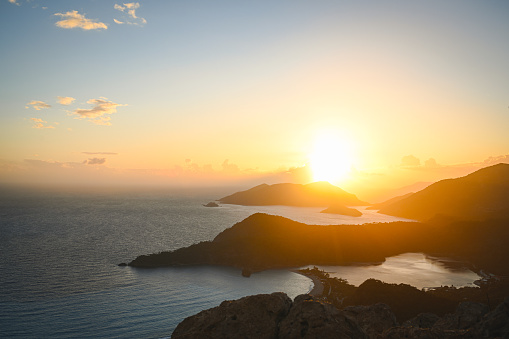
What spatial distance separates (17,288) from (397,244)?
111151mm

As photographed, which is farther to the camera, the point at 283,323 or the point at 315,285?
the point at 315,285

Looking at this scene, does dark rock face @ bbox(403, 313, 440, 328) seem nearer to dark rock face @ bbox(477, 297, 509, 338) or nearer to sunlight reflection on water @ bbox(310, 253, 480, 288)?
dark rock face @ bbox(477, 297, 509, 338)

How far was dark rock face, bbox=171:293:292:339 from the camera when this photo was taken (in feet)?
48.2

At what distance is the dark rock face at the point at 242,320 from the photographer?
1470 cm

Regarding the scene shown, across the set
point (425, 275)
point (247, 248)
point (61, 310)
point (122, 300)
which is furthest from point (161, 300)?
point (425, 275)

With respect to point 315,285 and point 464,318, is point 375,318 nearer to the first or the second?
point 464,318

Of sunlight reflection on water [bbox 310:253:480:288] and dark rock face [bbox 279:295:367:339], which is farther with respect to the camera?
sunlight reflection on water [bbox 310:253:480:288]

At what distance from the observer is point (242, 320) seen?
15141 mm

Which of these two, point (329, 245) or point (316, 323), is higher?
point (316, 323)

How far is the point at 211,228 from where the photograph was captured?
494ft

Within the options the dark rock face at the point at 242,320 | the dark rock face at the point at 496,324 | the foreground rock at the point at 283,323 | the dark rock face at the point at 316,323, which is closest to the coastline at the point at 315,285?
the dark rock face at the point at 496,324

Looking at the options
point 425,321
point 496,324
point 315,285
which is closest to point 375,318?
point 425,321

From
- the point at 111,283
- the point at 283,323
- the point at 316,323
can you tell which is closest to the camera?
the point at 316,323

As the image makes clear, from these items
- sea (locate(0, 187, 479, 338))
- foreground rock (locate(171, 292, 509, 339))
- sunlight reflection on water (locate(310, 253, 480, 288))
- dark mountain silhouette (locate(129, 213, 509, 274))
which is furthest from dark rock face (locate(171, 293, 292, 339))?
dark mountain silhouette (locate(129, 213, 509, 274))
